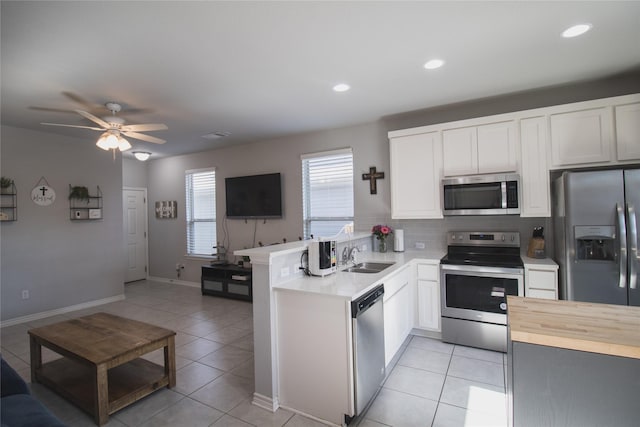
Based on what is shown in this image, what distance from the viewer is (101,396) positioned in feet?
7.15

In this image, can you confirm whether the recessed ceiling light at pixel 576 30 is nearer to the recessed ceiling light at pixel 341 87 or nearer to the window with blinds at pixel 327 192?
the recessed ceiling light at pixel 341 87

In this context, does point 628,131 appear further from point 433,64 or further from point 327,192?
point 327,192

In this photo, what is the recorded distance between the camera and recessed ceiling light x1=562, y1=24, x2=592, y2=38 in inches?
87.0

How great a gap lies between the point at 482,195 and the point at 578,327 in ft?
7.39

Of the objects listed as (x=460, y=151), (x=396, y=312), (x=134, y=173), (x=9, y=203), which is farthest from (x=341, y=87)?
(x=134, y=173)

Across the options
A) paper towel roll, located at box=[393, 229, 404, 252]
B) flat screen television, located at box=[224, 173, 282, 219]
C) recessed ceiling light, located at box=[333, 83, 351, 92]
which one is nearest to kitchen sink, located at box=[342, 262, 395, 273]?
paper towel roll, located at box=[393, 229, 404, 252]

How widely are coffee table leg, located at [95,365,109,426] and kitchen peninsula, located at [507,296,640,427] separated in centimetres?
250

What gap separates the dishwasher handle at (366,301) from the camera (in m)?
2.09

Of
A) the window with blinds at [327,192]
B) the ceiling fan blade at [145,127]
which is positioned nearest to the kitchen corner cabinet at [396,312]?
the window with blinds at [327,192]

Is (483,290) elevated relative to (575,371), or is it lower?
lower

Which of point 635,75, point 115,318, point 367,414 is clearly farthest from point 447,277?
point 115,318

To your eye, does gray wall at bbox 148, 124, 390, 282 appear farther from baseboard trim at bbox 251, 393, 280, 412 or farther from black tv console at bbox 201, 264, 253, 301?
baseboard trim at bbox 251, 393, 280, 412

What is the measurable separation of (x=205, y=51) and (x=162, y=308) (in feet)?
13.4

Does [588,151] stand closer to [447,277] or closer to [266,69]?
[447,277]
